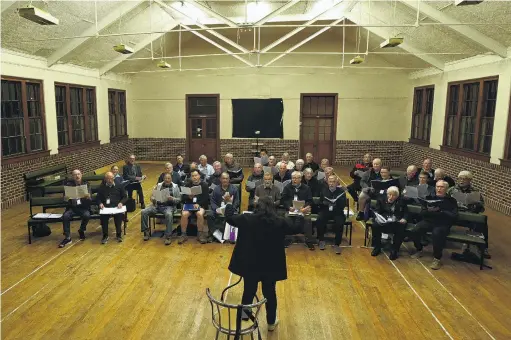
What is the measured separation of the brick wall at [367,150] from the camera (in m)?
15.0

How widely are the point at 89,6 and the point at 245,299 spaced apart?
785 cm

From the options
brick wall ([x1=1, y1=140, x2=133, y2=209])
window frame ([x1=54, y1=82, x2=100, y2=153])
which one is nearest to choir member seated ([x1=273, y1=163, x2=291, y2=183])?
brick wall ([x1=1, y1=140, x2=133, y2=209])

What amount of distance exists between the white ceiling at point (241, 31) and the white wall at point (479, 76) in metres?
0.36

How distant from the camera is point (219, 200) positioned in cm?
679

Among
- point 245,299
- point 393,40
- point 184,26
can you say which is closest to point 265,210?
point 245,299

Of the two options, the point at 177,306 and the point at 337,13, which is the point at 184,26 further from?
the point at 177,306

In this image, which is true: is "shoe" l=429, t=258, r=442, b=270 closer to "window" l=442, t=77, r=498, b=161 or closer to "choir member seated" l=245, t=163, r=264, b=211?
"choir member seated" l=245, t=163, r=264, b=211

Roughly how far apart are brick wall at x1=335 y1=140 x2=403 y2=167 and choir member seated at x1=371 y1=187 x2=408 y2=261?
8.99m

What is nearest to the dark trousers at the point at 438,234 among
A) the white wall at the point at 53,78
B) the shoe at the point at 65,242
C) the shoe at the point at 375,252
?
the shoe at the point at 375,252

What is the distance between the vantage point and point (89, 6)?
27.7 ft

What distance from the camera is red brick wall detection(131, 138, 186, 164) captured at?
51.5ft

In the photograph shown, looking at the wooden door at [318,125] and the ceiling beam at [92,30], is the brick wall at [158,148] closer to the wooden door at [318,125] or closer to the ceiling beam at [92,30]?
the wooden door at [318,125]

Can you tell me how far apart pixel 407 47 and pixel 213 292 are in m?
9.88

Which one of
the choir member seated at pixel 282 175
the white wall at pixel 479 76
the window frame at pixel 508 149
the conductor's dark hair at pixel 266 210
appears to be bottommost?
the choir member seated at pixel 282 175
